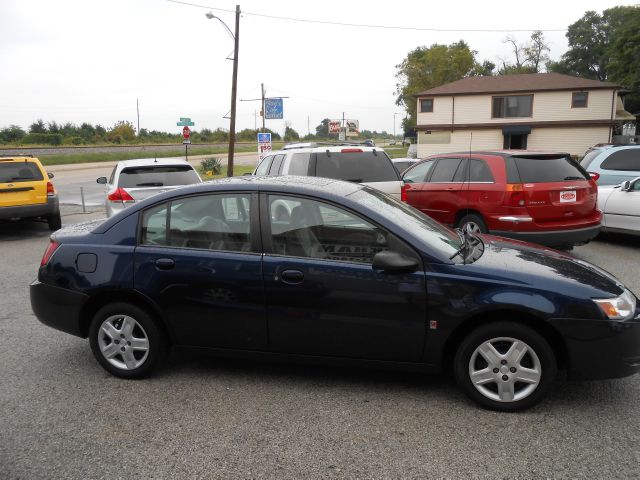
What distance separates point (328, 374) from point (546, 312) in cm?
164

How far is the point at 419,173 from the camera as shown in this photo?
941cm

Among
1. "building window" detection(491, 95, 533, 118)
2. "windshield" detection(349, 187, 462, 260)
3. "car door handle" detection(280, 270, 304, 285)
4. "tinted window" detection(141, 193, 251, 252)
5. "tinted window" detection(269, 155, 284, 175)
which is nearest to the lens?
"car door handle" detection(280, 270, 304, 285)

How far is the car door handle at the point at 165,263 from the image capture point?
3850mm

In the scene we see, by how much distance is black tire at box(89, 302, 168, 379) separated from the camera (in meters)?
3.94

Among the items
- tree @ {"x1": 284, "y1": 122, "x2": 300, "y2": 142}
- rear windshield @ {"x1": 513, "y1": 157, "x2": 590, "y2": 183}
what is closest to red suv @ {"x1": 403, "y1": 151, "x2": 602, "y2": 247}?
rear windshield @ {"x1": 513, "y1": 157, "x2": 590, "y2": 183}

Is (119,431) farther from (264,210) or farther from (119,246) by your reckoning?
(264,210)

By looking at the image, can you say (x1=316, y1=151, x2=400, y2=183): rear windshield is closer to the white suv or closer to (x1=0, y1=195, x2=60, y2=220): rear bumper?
the white suv

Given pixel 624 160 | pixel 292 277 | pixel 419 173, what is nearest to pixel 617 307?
pixel 292 277

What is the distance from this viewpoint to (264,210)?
3.83 metres

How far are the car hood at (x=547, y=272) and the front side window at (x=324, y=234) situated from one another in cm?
62

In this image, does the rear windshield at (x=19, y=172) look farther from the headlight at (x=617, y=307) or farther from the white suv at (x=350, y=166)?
the headlight at (x=617, y=307)

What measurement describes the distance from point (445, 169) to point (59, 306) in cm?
635

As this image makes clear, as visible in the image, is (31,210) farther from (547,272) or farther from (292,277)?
(547,272)

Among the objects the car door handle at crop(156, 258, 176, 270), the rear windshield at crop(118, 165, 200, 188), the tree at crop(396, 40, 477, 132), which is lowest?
the car door handle at crop(156, 258, 176, 270)
